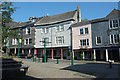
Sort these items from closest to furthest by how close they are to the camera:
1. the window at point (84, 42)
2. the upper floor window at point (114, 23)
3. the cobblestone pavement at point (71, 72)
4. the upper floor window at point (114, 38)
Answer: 1. the cobblestone pavement at point (71, 72)
2. the upper floor window at point (114, 38)
3. the upper floor window at point (114, 23)
4. the window at point (84, 42)

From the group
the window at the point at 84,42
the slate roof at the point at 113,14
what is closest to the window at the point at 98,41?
the window at the point at 84,42

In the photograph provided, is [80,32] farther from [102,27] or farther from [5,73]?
[5,73]

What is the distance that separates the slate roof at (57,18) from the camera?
4877 centimetres

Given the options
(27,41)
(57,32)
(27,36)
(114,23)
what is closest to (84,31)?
(114,23)

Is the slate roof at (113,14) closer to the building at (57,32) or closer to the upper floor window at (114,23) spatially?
the upper floor window at (114,23)

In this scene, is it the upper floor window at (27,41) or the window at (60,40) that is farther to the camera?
the upper floor window at (27,41)

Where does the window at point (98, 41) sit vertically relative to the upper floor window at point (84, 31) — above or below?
below

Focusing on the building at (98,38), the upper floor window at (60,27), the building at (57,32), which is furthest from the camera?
the upper floor window at (60,27)

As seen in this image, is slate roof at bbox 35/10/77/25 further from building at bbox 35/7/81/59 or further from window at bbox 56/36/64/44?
window at bbox 56/36/64/44

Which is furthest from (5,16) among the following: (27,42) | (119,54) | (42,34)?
(27,42)

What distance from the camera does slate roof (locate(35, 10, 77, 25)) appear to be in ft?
160

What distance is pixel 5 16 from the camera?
2206 centimetres

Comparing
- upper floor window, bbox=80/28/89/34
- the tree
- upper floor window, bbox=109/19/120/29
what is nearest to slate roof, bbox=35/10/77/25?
upper floor window, bbox=80/28/89/34

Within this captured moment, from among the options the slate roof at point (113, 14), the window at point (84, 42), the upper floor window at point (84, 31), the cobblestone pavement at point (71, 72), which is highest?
the slate roof at point (113, 14)
